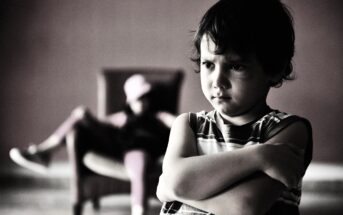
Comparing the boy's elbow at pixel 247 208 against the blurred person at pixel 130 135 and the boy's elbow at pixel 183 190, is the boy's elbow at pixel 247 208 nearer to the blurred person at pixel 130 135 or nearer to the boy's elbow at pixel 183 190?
the boy's elbow at pixel 183 190

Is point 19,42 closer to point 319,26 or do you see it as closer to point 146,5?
point 146,5

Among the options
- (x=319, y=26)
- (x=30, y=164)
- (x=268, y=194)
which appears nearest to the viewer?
(x=268, y=194)

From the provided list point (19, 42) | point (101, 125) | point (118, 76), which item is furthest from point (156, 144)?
point (19, 42)

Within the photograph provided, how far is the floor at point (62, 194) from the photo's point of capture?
3.39 meters

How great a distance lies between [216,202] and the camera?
0.74 meters

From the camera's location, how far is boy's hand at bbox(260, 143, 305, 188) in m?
0.72

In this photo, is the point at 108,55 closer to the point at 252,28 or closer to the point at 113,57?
the point at 113,57

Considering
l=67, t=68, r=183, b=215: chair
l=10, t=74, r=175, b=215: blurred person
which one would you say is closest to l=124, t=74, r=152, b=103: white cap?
l=10, t=74, r=175, b=215: blurred person

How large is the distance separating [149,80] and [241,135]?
2585 millimetres

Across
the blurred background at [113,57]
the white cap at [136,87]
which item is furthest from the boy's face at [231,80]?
the blurred background at [113,57]

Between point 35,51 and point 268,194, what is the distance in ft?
12.5

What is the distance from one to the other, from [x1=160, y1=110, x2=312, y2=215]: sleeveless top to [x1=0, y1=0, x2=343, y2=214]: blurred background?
3247 millimetres

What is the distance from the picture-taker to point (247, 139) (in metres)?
0.78

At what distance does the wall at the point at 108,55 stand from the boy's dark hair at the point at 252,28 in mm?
3259
